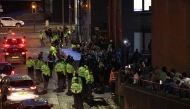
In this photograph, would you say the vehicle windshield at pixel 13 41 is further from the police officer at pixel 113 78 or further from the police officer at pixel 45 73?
the police officer at pixel 113 78

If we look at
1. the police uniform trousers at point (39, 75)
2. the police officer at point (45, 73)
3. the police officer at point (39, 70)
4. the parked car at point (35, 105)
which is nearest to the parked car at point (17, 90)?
the police officer at point (45, 73)

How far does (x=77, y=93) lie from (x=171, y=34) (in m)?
5.09

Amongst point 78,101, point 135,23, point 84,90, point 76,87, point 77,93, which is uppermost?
point 135,23

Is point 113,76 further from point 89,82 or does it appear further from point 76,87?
point 76,87

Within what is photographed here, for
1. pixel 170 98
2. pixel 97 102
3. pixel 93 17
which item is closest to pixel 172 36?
pixel 97 102

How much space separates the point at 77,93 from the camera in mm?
22469

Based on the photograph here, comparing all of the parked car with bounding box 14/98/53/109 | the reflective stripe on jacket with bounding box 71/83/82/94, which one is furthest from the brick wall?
the parked car with bounding box 14/98/53/109

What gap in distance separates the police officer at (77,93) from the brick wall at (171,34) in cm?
436

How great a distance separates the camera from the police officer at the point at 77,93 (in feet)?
72.5

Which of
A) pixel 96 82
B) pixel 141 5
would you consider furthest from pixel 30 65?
pixel 141 5

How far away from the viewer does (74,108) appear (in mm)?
23297

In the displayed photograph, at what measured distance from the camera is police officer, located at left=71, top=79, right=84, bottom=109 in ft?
72.5

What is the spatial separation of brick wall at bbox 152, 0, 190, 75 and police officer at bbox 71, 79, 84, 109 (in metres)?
4.36

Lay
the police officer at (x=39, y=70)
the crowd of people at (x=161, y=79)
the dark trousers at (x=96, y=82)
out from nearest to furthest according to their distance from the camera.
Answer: the crowd of people at (x=161, y=79), the dark trousers at (x=96, y=82), the police officer at (x=39, y=70)
